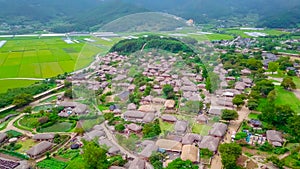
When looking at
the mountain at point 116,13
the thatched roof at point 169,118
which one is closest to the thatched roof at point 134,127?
→ the thatched roof at point 169,118

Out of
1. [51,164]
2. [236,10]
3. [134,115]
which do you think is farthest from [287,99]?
[236,10]

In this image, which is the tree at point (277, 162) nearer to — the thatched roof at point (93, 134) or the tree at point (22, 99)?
the thatched roof at point (93, 134)

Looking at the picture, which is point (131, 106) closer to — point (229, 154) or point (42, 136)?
point (42, 136)

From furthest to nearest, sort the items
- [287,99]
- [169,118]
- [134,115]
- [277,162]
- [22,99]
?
[287,99] < [22,99] < [134,115] < [169,118] < [277,162]

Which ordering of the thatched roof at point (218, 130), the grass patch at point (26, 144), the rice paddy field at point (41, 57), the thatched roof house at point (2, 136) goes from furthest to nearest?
the rice paddy field at point (41, 57)
the thatched roof house at point (2, 136)
the thatched roof at point (218, 130)
the grass patch at point (26, 144)

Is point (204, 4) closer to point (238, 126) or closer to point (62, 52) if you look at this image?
point (62, 52)

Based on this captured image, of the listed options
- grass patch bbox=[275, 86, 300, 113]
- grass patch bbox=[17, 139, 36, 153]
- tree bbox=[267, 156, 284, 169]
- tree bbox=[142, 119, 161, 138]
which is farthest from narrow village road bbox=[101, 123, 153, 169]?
grass patch bbox=[275, 86, 300, 113]

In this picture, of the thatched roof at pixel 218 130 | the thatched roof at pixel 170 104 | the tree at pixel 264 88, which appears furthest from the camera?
the tree at pixel 264 88
